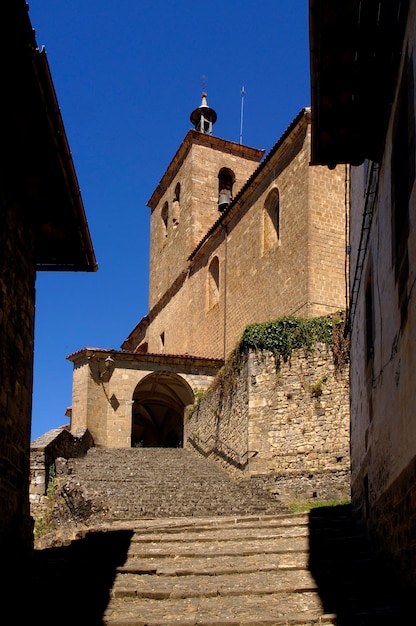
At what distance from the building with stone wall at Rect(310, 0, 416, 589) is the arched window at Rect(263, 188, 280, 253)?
15188 mm

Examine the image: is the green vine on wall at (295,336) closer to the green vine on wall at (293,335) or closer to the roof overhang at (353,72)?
the green vine on wall at (293,335)

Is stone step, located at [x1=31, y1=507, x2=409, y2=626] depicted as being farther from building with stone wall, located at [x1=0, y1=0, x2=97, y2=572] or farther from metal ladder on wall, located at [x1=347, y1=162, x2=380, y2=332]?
metal ladder on wall, located at [x1=347, y1=162, x2=380, y2=332]

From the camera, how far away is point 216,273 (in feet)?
99.6

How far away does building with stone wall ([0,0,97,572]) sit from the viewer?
6.18 meters

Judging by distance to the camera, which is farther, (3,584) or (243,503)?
(243,503)

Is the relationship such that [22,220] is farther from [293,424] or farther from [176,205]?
[176,205]

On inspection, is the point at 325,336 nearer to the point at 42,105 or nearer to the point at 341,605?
the point at 341,605

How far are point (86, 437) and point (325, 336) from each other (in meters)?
9.19

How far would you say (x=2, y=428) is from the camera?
7.09 meters

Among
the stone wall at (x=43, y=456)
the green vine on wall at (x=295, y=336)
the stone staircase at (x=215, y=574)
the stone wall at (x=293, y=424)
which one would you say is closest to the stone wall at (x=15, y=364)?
the stone staircase at (x=215, y=574)

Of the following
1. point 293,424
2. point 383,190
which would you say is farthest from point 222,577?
point 293,424

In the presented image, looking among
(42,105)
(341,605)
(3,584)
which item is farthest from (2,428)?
(341,605)

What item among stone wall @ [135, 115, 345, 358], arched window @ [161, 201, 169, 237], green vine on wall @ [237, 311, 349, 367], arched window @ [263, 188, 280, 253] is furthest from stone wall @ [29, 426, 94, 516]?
arched window @ [161, 201, 169, 237]

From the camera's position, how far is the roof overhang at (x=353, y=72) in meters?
7.14
